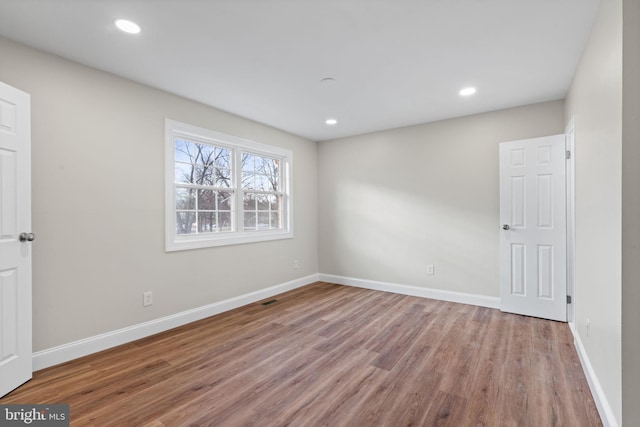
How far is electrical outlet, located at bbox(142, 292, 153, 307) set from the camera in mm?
2944

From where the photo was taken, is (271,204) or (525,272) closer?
(525,272)

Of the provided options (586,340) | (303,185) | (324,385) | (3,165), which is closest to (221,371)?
(324,385)

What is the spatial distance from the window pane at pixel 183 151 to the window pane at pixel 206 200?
16.2 inches

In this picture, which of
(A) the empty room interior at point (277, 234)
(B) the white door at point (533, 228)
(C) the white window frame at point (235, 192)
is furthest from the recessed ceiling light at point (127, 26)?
(B) the white door at point (533, 228)

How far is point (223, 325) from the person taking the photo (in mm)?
3244

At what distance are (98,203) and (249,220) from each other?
1.88 metres

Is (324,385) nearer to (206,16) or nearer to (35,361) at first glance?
(35,361)

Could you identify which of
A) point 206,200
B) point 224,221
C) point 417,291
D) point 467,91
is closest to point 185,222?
point 206,200

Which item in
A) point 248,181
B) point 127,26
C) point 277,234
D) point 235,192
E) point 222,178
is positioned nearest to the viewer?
point 127,26

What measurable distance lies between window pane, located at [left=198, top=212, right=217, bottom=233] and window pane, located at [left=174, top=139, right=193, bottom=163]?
66 centimetres

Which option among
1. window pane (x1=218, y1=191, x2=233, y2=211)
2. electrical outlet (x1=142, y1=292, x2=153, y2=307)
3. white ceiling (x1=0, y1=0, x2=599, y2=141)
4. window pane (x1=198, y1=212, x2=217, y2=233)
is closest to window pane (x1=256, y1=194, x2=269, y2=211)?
window pane (x1=218, y1=191, x2=233, y2=211)

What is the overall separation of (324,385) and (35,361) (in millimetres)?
2230

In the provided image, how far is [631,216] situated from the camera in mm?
1451

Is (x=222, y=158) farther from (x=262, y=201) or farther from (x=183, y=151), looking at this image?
(x=262, y=201)
